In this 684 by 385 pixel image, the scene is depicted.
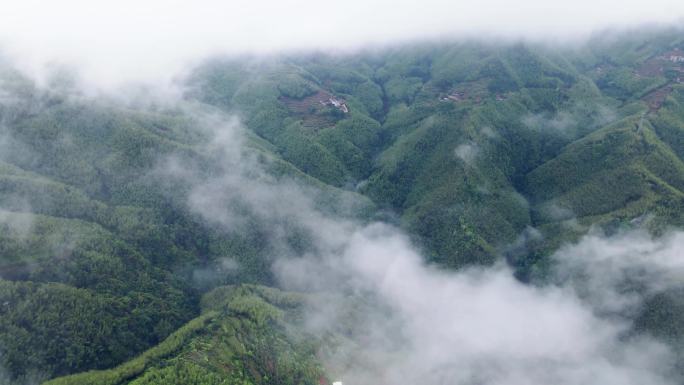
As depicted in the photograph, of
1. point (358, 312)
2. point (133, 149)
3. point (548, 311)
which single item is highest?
point (133, 149)

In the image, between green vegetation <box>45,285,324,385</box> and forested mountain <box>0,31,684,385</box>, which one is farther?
forested mountain <box>0,31,684,385</box>

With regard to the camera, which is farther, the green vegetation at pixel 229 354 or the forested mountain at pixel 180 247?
the forested mountain at pixel 180 247

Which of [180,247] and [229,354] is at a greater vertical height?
[229,354]

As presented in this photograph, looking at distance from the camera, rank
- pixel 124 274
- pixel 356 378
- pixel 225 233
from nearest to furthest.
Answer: pixel 356 378 < pixel 124 274 < pixel 225 233

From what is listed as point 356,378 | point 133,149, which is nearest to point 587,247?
point 356,378

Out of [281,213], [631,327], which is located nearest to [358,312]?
[281,213]

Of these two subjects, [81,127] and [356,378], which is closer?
[356,378]

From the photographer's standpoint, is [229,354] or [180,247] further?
[180,247]

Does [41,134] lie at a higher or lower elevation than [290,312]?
higher

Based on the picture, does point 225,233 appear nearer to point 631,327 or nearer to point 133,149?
point 133,149

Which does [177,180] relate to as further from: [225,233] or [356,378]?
[356,378]

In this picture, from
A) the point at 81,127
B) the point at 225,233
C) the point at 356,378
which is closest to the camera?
the point at 356,378
